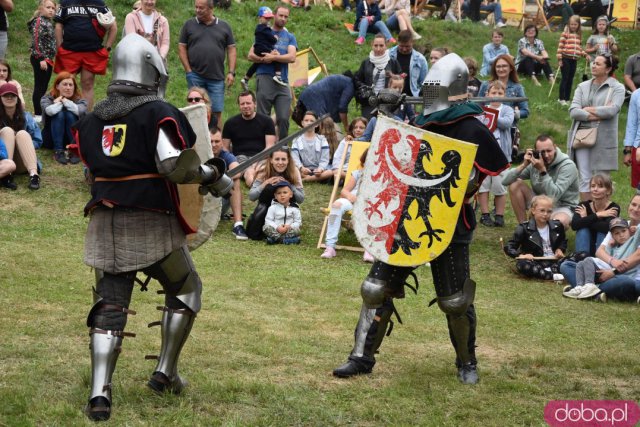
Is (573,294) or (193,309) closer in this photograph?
(193,309)

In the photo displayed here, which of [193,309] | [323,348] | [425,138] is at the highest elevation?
[425,138]

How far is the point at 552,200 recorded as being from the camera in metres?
10.5

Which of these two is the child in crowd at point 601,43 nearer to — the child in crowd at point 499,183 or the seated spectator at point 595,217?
the child in crowd at point 499,183

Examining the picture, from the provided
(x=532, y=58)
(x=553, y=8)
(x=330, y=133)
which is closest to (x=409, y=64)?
(x=330, y=133)

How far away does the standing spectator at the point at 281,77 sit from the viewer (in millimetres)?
13180

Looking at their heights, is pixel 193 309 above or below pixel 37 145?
above

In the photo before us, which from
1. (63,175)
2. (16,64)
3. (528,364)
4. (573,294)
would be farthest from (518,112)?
(16,64)

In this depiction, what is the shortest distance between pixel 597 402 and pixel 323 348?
70.8 inches

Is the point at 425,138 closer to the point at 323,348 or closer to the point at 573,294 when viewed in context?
the point at 323,348

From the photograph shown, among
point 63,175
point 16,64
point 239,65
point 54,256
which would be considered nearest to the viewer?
point 54,256

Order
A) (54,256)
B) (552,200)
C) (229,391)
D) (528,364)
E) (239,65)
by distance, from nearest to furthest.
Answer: (229,391) → (528,364) → (54,256) → (552,200) → (239,65)

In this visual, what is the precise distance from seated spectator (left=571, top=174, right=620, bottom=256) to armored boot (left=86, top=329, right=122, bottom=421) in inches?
233

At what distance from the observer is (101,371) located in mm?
5266

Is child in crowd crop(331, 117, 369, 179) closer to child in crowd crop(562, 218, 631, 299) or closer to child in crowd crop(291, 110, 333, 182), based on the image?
child in crowd crop(291, 110, 333, 182)
